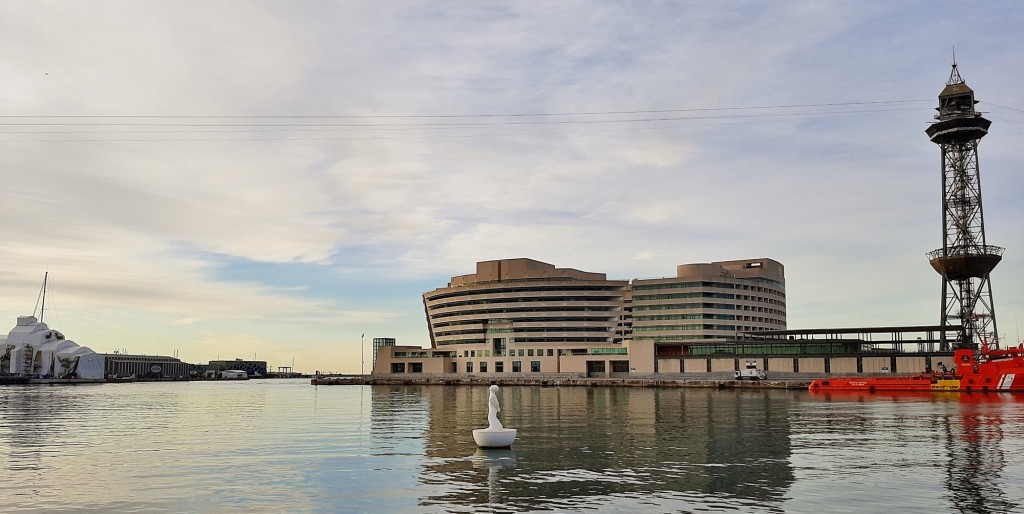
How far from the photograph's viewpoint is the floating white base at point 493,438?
4281 centimetres

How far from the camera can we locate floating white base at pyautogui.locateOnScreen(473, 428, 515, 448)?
140ft

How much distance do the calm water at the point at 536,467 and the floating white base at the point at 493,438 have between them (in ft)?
4.07

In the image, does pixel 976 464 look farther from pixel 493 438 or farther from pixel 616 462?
pixel 493 438

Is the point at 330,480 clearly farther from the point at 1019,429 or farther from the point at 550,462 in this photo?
the point at 1019,429

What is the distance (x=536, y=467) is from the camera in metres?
36.5

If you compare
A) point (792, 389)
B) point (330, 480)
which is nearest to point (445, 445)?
point (330, 480)

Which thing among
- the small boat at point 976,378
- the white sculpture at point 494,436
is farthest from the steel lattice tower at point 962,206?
the white sculpture at point 494,436

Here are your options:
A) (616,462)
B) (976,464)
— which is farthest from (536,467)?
(976,464)

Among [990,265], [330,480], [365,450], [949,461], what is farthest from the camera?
[990,265]

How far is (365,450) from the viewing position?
45.8 meters

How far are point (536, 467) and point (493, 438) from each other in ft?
22.6

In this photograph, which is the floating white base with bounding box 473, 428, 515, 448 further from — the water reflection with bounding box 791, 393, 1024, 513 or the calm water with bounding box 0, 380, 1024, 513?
the water reflection with bounding box 791, 393, 1024, 513

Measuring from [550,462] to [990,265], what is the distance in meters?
162

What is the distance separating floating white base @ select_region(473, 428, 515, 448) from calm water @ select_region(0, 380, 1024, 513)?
1.24 m
